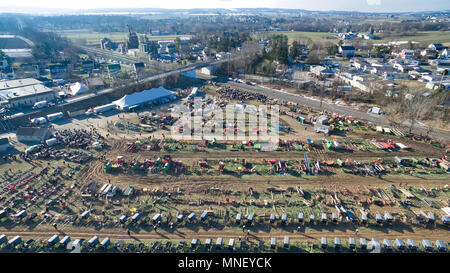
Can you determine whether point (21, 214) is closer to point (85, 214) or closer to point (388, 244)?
point (85, 214)

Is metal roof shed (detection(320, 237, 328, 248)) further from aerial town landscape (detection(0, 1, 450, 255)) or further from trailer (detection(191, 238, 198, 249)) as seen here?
trailer (detection(191, 238, 198, 249))

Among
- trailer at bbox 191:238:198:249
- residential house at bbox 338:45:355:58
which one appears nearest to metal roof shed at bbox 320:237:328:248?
trailer at bbox 191:238:198:249

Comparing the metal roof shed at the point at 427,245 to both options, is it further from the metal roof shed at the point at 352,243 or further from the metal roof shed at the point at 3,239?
the metal roof shed at the point at 3,239

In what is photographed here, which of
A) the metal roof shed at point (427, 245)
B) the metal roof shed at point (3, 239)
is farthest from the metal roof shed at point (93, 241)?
the metal roof shed at point (427, 245)

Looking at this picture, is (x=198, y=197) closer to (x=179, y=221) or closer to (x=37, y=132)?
(x=179, y=221)

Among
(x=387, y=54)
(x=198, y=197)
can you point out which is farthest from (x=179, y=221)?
(x=387, y=54)

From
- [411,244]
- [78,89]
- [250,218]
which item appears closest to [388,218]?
[411,244]
